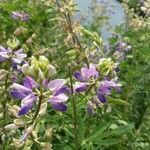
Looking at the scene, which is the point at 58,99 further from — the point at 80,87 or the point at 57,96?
the point at 80,87

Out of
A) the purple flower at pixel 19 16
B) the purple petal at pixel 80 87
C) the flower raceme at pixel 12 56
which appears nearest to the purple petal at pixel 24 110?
the purple petal at pixel 80 87

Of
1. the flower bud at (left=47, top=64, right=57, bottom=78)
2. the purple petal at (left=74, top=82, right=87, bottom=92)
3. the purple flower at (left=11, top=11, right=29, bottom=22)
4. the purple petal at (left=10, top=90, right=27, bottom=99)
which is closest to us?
the flower bud at (left=47, top=64, right=57, bottom=78)

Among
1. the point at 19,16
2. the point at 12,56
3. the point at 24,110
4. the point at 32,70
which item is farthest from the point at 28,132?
the point at 19,16

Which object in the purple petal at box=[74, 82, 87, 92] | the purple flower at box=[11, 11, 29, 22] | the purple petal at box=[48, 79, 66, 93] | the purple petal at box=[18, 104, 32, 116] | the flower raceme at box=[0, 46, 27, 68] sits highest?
the purple petal at box=[48, 79, 66, 93]

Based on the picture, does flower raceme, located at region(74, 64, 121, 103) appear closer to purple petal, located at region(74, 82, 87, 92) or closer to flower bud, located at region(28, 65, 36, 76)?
purple petal, located at region(74, 82, 87, 92)

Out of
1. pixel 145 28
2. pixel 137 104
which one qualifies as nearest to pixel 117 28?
pixel 145 28

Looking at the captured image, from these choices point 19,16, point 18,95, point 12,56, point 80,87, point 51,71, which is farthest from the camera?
point 19,16

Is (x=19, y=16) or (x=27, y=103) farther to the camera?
(x=19, y=16)

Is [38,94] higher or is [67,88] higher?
[38,94]

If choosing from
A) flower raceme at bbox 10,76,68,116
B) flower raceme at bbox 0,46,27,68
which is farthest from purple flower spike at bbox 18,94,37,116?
flower raceme at bbox 0,46,27,68

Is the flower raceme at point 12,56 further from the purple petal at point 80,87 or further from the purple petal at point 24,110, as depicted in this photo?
the purple petal at point 24,110

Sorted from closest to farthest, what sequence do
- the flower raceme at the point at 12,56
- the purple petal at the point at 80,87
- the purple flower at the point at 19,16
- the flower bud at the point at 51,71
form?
the flower bud at the point at 51,71 < the purple petal at the point at 80,87 < the flower raceme at the point at 12,56 < the purple flower at the point at 19,16

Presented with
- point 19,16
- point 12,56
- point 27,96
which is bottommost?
point 19,16

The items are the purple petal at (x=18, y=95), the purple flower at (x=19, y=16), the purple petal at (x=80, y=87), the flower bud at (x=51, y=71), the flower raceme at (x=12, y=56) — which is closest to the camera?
the flower bud at (x=51, y=71)
